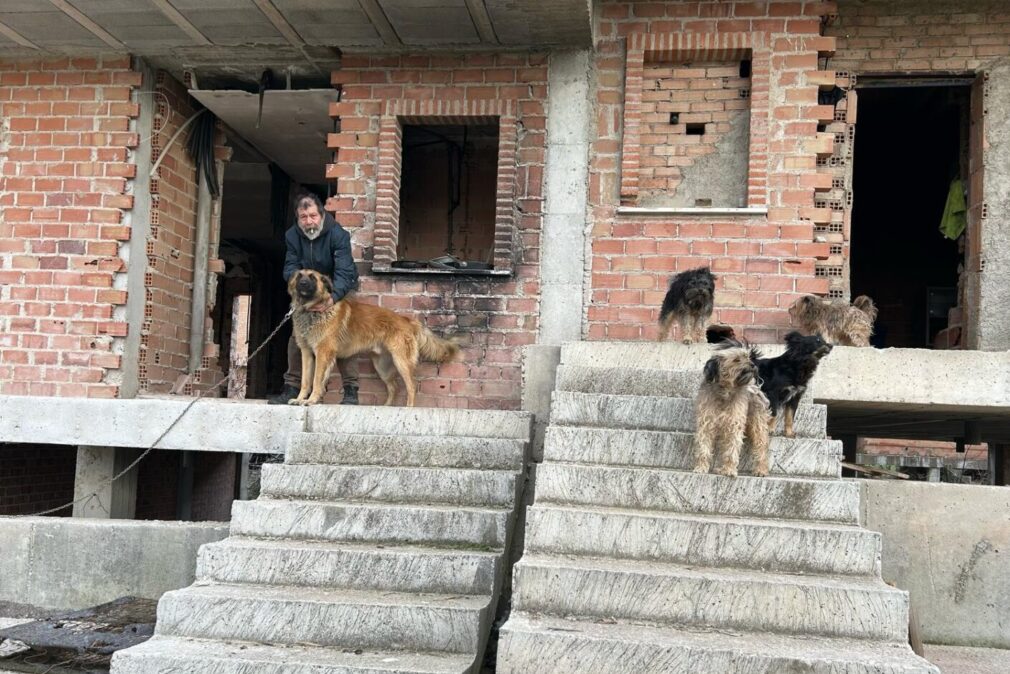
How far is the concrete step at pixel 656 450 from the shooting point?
4816 millimetres

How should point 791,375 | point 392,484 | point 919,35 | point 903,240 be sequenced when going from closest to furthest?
point 791,375 → point 392,484 → point 919,35 → point 903,240

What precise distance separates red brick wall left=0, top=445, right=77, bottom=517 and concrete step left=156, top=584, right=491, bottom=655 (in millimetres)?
5681

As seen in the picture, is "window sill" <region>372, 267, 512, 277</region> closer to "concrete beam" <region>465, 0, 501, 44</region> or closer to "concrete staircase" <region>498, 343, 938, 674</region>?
"concrete beam" <region>465, 0, 501, 44</region>

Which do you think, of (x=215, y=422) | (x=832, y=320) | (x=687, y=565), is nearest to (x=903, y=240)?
(x=832, y=320)

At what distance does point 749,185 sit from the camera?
288 inches

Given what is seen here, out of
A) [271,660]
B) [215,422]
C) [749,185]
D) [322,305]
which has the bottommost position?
[271,660]

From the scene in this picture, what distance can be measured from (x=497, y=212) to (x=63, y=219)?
399cm

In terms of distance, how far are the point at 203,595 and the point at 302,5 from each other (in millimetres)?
4745

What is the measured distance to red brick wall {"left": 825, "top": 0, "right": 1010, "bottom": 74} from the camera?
25.2ft

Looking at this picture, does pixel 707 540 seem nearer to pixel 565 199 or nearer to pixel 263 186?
pixel 565 199

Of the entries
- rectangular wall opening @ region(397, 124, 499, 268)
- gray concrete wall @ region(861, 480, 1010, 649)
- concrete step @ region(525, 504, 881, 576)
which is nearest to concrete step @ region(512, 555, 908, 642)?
concrete step @ region(525, 504, 881, 576)

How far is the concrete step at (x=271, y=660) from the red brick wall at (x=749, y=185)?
12.7 feet

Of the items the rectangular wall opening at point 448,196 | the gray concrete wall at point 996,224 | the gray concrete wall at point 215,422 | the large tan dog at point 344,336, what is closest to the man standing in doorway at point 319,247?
the large tan dog at point 344,336

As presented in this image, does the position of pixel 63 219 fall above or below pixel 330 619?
above
